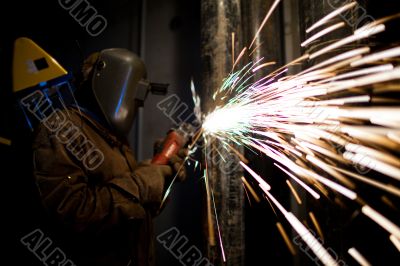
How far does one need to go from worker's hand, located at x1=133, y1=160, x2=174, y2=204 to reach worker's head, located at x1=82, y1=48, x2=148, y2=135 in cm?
35

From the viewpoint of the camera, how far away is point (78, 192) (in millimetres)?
1232

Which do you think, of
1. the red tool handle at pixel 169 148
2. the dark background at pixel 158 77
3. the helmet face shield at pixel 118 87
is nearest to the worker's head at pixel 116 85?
the helmet face shield at pixel 118 87

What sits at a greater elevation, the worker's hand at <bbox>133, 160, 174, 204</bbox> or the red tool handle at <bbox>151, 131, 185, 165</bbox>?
the red tool handle at <bbox>151, 131, 185, 165</bbox>

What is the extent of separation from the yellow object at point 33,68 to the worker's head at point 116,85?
177mm

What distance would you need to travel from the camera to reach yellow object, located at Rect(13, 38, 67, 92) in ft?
5.04

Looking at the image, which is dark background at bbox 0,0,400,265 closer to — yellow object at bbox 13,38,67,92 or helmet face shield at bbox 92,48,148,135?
yellow object at bbox 13,38,67,92

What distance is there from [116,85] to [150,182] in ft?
2.23

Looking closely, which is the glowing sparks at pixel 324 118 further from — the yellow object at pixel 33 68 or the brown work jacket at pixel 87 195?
the yellow object at pixel 33 68

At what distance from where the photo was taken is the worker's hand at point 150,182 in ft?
4.68

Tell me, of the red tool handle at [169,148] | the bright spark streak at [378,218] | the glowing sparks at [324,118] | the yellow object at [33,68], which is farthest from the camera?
the red tool handle at [169,148]

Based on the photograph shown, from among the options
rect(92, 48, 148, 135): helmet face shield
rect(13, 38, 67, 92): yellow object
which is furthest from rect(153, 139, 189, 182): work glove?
rect(13, 38, 67, 92): yellow object

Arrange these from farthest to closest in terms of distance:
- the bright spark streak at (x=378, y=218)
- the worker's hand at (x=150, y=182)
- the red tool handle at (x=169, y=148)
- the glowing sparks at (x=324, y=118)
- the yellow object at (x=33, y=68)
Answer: the red tool handle at (x=169, y=148)
the yellow object at (x=33, y=68)
the worker's hand at (x=150, y=182)
the bright spark streak at (x=378, y=218)
the glowing sparks at (x=324, y=118)

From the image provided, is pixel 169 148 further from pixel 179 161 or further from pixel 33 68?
pixel 33 68

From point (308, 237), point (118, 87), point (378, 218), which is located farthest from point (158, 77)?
point (378, 218)
